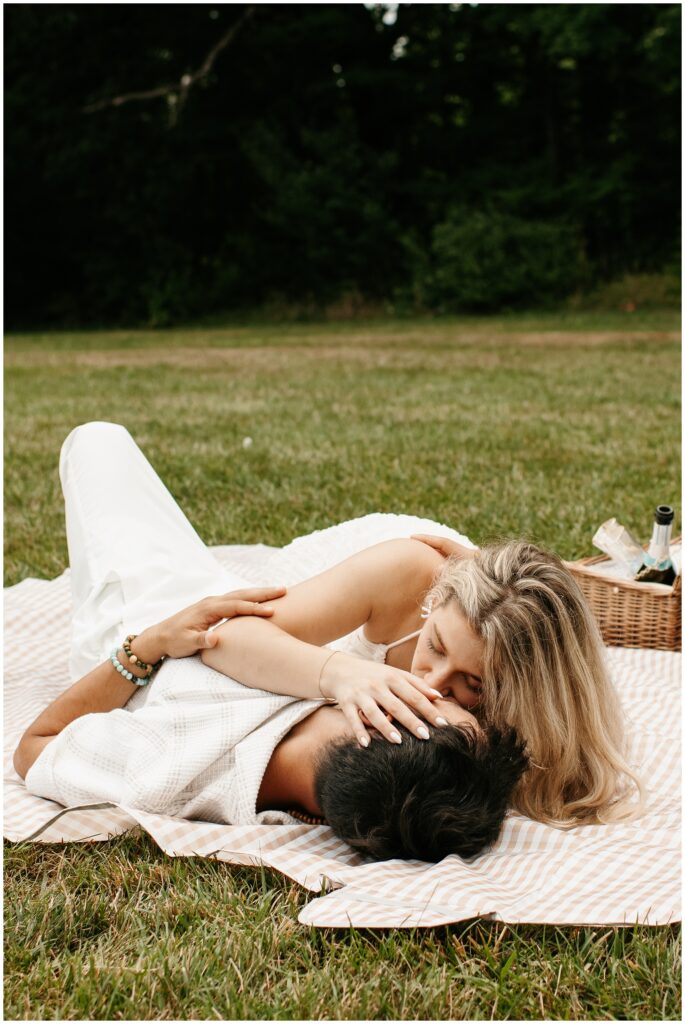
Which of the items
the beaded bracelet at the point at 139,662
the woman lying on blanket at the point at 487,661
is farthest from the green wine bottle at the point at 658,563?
the beaded bracelet at the point at 139,662

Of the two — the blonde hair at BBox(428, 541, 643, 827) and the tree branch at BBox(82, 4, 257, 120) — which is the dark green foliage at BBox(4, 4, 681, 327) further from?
the blonde hair at BBox(428, 541, 643, 827)

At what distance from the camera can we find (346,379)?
439 inches

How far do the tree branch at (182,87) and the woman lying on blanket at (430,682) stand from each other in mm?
24053

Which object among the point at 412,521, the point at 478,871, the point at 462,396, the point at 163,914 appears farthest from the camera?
the point at 462,396

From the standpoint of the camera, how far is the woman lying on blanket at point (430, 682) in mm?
2088

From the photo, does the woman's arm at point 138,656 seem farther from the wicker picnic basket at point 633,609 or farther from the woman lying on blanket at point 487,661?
the wicker picnic basket at point 633,609

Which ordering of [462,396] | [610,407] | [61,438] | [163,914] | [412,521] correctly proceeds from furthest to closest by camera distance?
[462,396], [610,407], [61,438], [412,521], [163,914]

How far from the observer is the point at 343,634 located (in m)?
2.67

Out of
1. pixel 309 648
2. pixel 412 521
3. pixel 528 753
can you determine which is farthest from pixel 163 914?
pixel 412 521

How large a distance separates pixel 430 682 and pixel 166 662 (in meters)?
0.71

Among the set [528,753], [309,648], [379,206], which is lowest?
[528,753]

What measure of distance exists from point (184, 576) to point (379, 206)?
2065 centimetres

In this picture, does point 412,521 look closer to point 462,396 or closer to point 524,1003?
point 524,1003

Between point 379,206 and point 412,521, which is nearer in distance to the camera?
point 412,521
